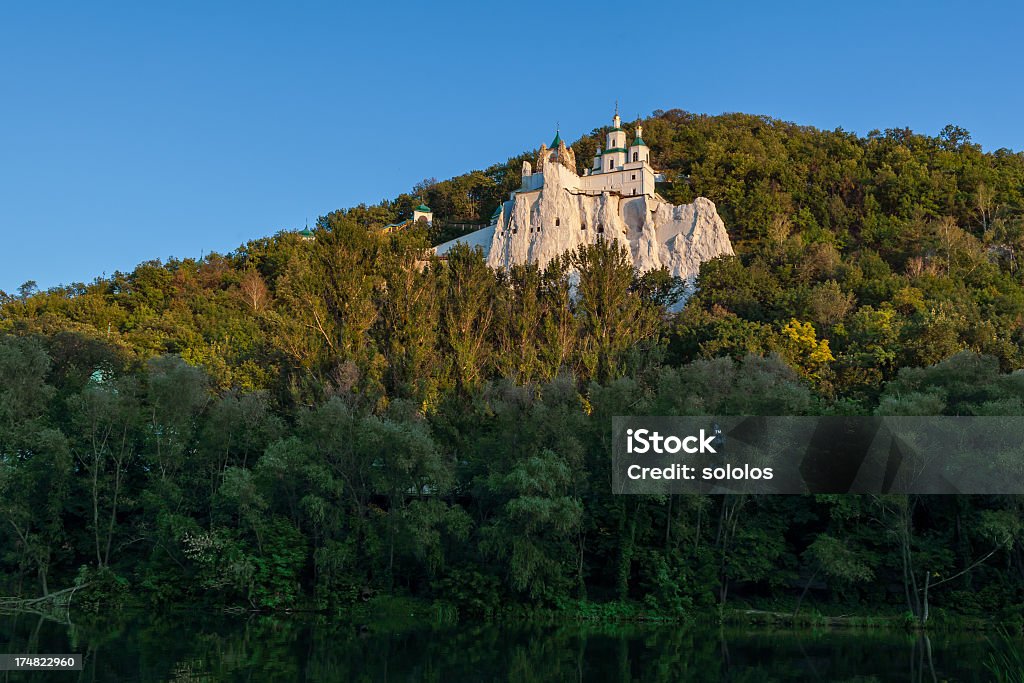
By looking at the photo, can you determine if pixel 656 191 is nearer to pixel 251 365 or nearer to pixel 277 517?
pixel 251 365

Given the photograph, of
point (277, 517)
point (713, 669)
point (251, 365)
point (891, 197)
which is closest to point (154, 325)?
point (251, 365)

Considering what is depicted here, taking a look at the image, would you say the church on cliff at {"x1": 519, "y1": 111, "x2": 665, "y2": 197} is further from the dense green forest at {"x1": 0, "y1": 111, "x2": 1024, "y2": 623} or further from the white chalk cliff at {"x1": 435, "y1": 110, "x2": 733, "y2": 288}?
the dense green forest at {"x1": 0, "y1": 111, "x2": 1024, "y2": 623}

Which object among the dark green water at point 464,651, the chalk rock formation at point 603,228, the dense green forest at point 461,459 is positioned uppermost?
the chalk rock formation at point 603,228

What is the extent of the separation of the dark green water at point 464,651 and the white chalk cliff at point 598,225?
35.6 metres

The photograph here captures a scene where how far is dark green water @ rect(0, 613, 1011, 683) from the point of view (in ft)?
56.9

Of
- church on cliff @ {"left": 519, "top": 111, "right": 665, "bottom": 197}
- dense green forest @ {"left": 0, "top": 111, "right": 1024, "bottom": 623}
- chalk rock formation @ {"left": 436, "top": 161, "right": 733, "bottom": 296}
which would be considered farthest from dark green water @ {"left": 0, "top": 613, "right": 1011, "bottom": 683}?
church on cliff @ {"left": 519, "top": 111, "right": 665, "bottom": 197}

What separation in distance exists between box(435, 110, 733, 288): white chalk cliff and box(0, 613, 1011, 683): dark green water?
35.6 m

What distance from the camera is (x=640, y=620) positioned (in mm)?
24641

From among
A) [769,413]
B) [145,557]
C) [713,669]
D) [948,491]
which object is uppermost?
[769,413]

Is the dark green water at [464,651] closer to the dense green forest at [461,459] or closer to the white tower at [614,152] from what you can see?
the dense green forest at [461,459]

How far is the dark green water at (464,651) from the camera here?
56.9 ft

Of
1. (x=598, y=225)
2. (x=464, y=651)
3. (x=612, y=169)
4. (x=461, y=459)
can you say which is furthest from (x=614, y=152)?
(x=464, y=651)

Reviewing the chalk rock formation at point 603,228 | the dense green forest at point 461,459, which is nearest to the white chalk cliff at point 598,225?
the chalk rock formation at point 603,228

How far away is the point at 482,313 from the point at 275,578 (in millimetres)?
13262
